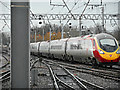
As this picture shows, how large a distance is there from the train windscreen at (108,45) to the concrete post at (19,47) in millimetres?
10862

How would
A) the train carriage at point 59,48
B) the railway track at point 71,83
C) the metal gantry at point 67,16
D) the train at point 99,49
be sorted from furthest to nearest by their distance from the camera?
the metal gantry at point 67,16 → the train carriage at point 59,48 → the train at point 99,49 → the railway track at point 71,83

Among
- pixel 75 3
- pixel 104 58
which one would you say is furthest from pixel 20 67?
pixel 75 3

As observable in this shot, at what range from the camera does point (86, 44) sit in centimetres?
1731

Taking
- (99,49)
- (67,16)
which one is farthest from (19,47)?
(67,16)

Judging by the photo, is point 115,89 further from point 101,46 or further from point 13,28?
point 101,46

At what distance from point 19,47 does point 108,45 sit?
36.7 ft

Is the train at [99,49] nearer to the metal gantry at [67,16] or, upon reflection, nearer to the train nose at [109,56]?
the train nose at [109,56]

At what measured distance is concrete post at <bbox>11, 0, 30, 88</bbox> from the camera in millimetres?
4836

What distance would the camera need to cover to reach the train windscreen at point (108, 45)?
1505cm

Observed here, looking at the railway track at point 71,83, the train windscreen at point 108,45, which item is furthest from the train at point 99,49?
the railway track at point 71,83

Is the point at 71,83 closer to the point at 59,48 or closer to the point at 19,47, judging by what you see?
the point at 19,47

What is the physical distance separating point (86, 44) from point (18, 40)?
12.8m

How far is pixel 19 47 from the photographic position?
15.9ft

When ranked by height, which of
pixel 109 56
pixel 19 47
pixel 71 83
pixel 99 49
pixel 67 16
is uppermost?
pixel 67 16
